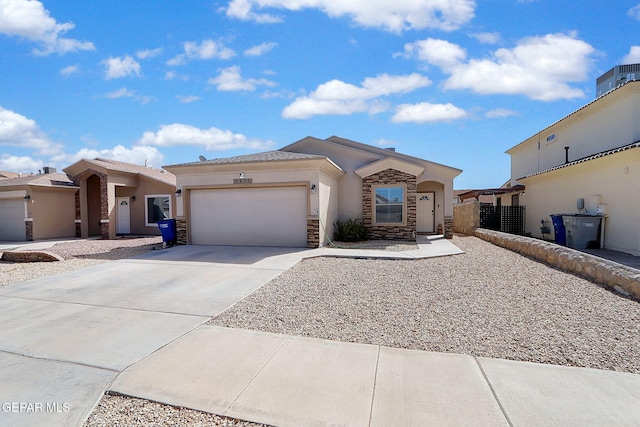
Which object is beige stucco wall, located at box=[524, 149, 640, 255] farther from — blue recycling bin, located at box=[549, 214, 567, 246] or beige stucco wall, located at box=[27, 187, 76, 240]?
beige stucco wall, located at box=[27, 187, 76, 240]

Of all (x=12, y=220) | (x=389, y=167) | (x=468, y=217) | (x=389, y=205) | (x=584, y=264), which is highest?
(x=389, y=167)

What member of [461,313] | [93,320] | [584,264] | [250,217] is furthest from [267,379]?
[250,217]

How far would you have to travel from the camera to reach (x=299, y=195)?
11.7 m

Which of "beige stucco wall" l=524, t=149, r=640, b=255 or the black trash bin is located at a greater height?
"beige stucco wall" l=524, t=149, r=640, b=255

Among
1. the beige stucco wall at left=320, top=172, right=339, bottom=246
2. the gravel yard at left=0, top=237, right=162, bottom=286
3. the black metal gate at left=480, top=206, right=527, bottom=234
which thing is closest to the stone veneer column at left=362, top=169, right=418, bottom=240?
the beige stucco wall at left=320, top=172, right=339, bottom=246

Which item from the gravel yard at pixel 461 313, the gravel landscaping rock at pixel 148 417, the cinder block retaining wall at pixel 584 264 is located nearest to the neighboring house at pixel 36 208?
the gravel yard at pixel 461 313

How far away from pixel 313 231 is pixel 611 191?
395 inches

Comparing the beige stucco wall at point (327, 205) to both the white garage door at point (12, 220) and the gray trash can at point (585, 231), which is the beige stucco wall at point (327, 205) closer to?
the gray trash can at point (585, 231)

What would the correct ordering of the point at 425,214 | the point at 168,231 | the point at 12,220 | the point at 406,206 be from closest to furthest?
1. the point at 168,231
2. the point at 406,206
3. the point at 425,214
4. the point at 12,220

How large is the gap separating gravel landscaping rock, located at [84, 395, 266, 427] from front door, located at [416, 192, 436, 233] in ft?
51.1

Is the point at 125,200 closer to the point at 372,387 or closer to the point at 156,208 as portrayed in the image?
the point at 156,208

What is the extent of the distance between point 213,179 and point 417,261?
790cm

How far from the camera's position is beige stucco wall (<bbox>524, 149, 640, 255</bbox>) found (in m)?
9.87

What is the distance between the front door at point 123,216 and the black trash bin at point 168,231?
769 centimetres
